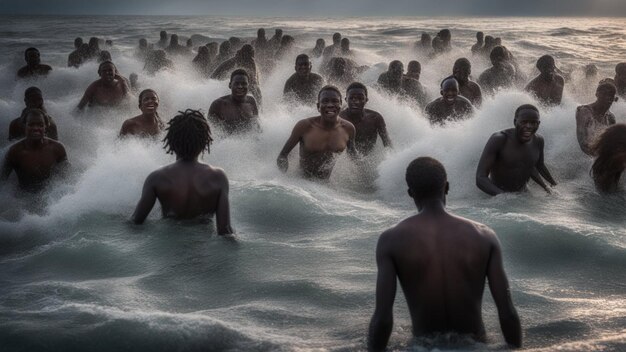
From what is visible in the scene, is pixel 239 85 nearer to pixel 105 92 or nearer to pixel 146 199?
pixel 105 92

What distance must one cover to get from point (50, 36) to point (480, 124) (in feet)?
98.3

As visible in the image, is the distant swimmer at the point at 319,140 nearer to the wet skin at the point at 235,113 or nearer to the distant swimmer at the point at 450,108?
the wet skin at the point at 235,113

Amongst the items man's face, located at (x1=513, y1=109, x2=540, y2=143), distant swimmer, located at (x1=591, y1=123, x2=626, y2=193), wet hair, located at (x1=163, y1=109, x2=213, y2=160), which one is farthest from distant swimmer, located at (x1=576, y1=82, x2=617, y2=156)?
wet hair, located at (x1=163, y1=109, x2=213, y2=160)

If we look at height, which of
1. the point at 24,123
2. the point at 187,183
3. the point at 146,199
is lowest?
the point at 146,199

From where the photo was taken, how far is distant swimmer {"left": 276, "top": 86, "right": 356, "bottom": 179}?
7.33m

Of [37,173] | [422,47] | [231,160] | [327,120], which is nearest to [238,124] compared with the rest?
[231,160]

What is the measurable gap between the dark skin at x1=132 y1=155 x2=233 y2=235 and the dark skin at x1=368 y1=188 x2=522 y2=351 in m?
2.10

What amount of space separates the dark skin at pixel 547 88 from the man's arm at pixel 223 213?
6.47m

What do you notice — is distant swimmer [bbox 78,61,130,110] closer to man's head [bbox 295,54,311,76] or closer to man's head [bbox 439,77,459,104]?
man's head [bbox 295,54,311,76]

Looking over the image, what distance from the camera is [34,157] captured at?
6.86 m

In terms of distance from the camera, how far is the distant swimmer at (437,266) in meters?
3.09

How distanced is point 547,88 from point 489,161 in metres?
4.30

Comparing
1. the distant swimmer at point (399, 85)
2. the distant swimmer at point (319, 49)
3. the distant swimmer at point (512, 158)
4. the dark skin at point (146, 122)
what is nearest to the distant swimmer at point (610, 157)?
the distant swimmer at point (512, 158)

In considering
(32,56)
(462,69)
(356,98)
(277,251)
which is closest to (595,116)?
(462,69)
